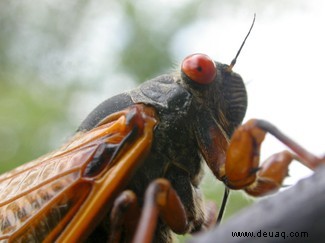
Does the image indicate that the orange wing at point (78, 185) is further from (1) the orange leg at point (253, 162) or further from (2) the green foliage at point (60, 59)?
(2) the green foliage at point (60, 59)

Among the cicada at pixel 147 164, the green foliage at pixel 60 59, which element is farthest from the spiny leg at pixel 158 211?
the green foliage at pixel 60 59

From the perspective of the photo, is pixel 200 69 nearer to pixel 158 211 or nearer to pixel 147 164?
pixel 147 164

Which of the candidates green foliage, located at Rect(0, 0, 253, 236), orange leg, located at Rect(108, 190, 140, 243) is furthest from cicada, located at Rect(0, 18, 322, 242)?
green foliage, located at Rect(0, 0, 253, 236)

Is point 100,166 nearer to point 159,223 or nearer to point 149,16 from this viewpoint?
point 159,223

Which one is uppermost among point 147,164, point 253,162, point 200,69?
point 200,69

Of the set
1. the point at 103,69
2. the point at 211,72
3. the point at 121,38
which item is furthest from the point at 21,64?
the point at 211,72

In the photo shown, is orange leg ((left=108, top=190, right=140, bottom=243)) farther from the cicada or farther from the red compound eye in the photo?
the red compound eye

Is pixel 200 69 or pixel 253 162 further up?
pixel 200 69

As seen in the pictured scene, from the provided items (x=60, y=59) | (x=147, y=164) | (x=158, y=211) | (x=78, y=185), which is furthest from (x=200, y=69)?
(x=60, y=59)
